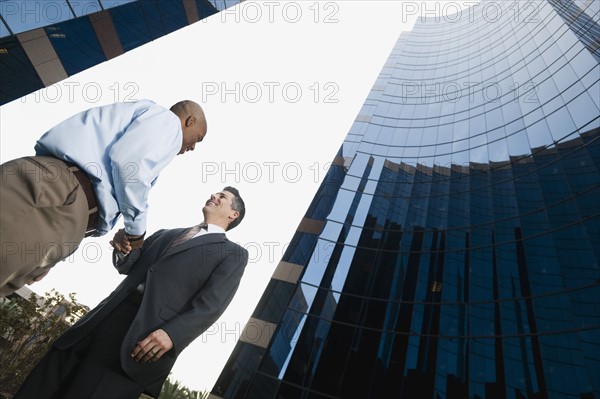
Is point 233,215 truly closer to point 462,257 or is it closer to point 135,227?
point 135,227

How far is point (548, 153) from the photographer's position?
15.5 metres

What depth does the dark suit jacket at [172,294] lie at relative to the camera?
254 centimetres

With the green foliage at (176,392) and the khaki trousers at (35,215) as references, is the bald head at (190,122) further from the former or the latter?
the green foliage at (176,392)

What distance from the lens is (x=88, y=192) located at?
7.48ft

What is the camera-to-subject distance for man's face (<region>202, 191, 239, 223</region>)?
3.72m

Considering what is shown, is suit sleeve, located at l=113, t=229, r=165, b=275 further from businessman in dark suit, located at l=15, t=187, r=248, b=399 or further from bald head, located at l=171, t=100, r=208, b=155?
bald head, located at l=171, t=100, r=208, b=155

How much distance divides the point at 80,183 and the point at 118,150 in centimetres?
31

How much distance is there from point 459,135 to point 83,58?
1966 cm

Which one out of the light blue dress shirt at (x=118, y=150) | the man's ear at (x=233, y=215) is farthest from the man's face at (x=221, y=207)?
the light blue dress shirt at (x=118, y=150)

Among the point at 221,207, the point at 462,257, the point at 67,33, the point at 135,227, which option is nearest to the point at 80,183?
the point at 135,227

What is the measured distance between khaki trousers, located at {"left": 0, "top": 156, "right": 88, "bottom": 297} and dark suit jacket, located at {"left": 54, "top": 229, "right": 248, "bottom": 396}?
73cm

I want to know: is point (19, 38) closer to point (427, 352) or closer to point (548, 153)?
point (427, 352)

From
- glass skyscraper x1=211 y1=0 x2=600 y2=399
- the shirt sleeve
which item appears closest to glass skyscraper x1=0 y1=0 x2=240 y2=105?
the shirt sleeve

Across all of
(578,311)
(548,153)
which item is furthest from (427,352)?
(548,153)
